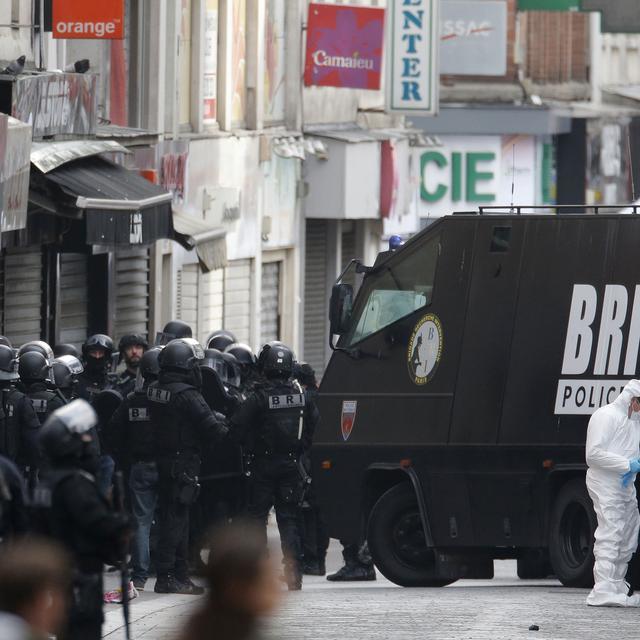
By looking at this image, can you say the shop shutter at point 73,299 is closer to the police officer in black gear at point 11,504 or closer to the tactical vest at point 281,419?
the tactical vest at point 281,419

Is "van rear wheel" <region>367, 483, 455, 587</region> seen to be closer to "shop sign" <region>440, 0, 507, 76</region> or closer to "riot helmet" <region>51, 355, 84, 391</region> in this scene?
"riot helmet" <region>51, 355, 84, 391</region>

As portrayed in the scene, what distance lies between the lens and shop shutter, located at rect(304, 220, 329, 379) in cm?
3450

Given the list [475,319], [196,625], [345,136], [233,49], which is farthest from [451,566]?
[345,136]

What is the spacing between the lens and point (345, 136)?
108 ft

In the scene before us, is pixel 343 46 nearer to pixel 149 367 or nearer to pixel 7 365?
pixel 149 367

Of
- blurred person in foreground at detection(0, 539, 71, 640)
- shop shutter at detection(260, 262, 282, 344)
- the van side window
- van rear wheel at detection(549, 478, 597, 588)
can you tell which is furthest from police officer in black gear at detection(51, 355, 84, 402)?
shop shutter at detection(260, 262, 282, 344)

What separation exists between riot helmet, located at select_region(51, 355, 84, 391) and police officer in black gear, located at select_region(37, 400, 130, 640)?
20.7 ft

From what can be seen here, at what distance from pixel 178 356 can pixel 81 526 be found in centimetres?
602

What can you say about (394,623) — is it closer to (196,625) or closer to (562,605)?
(562,605)

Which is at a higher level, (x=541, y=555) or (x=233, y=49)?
(x=233, y=49)

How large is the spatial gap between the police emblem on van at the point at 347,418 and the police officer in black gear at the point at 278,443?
313 mm

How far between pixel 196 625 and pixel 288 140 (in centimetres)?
2594

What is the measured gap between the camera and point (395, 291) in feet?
52.0

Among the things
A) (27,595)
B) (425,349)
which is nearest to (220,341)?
(425,349)
